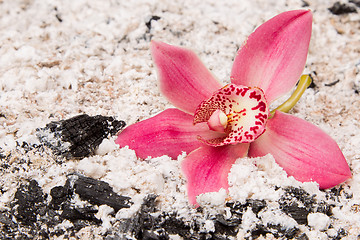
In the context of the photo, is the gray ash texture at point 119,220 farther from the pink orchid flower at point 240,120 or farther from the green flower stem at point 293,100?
the green flower stem at point 293,100

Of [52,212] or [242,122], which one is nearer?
[52,212]

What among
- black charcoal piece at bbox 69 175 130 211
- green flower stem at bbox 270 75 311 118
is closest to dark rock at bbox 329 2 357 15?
green flower stem at bbox 270 75 311 118

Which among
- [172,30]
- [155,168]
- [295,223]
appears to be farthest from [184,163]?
[172,30]

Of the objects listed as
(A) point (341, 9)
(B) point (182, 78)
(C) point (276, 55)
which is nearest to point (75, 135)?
(B) point (182, 78)

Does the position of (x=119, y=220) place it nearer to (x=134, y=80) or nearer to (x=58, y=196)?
(x=58, y=196)

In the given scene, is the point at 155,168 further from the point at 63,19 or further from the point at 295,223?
the point at 63,19

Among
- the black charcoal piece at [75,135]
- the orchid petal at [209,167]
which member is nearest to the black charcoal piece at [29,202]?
the black charcoal piece at [75,135]

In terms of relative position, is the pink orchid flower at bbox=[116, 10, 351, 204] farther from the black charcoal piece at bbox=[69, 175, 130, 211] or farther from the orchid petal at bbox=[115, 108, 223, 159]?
the black charcoal piece at bbox=[69, 175, 130, 211]
